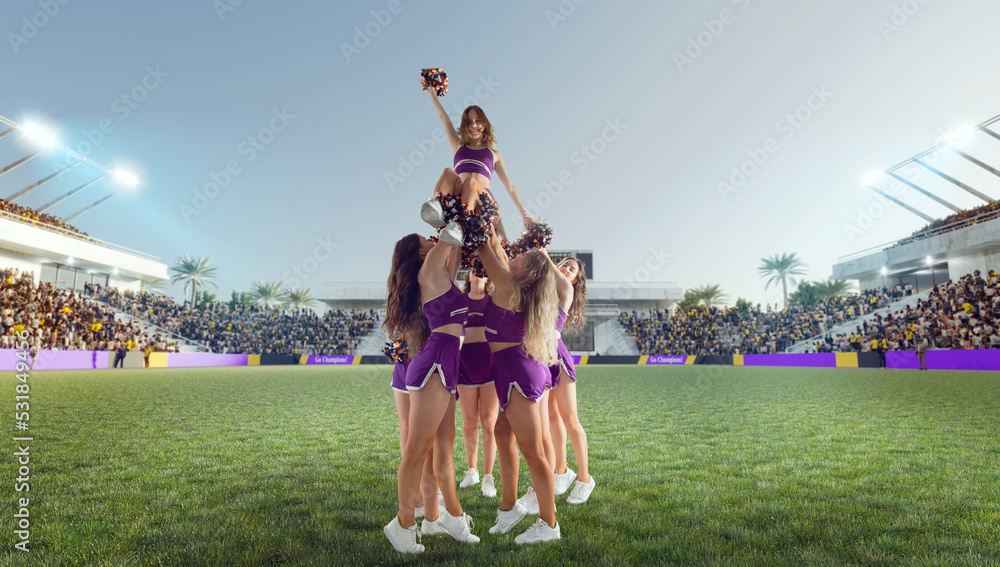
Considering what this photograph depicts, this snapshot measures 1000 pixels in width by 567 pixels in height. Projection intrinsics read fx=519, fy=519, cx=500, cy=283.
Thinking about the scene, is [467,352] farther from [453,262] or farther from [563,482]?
[563,482]

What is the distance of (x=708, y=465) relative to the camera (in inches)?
209

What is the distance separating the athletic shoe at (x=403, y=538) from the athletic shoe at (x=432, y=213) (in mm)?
1827

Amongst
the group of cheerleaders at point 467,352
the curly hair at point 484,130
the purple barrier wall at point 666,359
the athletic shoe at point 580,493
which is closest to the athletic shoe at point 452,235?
the group of cheerleaders at point 467,352

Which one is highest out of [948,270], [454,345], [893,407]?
[948,270]

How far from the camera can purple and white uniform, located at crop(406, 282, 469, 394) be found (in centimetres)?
322

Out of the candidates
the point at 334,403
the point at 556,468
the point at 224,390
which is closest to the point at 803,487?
the point at 556,468

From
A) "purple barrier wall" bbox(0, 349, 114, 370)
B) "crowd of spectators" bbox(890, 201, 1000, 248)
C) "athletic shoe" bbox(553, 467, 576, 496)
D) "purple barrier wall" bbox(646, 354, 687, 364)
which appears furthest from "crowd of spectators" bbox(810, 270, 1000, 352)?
"purple barrier wall" bbox(0, 349, 114, 370)

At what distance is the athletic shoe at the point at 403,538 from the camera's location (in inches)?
121

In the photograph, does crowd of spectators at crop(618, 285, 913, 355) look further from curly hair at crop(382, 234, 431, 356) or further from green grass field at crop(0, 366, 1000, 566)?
curly hair at crop(382, 234, 431, 356)

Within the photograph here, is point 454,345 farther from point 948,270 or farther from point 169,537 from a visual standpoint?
point 948,270

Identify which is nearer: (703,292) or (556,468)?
(556,468)

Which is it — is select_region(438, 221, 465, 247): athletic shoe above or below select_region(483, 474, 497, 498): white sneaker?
above

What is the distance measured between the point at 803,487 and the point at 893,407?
721 centimetres

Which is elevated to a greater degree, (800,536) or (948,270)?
(948,270)
